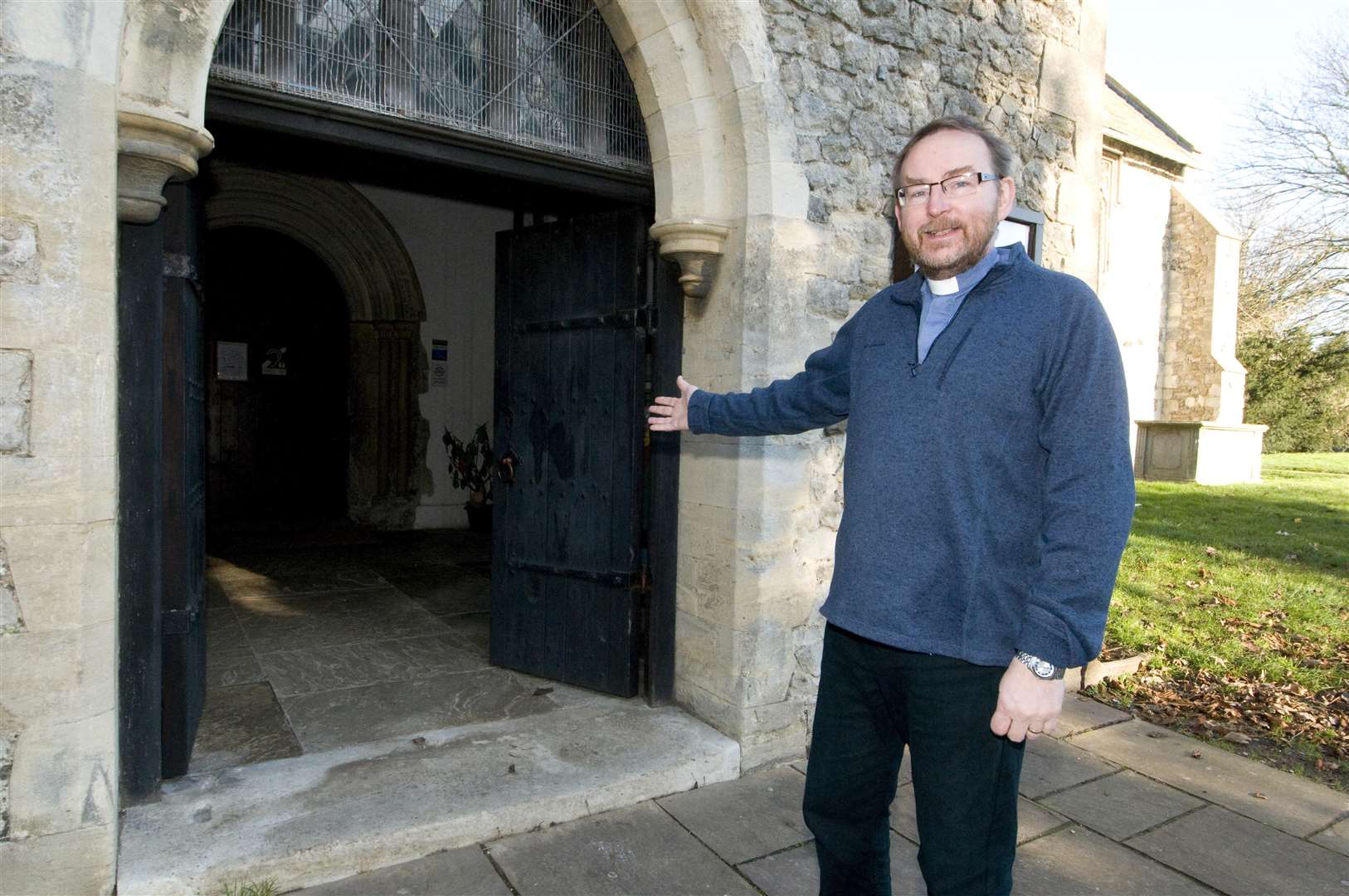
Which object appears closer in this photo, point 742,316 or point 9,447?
point 9,447

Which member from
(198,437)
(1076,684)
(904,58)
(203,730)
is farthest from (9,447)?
(1076,684)

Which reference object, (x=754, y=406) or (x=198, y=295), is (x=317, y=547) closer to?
(x=198, y=295)

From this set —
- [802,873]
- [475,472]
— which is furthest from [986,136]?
[475,472]

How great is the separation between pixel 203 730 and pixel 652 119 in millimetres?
2860

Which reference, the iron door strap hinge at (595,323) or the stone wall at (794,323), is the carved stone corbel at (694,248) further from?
the iron door strap hinge at (595,323)

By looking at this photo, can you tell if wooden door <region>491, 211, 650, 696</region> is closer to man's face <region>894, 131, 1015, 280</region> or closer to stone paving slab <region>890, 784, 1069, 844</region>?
stone paving slab <region>890, 784, 1069, 844</region>

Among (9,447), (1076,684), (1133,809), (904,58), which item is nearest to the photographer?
(9,447)

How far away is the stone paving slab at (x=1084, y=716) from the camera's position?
12.2 ft

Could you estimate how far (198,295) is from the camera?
299cm

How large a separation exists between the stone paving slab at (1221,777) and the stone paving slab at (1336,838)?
0.09 feet

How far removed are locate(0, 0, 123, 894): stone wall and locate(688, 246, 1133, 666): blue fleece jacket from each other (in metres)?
1.84

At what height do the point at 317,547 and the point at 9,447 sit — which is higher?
the point at 9,447

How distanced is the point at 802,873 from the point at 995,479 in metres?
1.55

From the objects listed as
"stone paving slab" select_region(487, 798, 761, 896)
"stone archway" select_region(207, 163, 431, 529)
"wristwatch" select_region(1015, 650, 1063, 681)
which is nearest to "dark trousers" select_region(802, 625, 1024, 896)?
"wristwatch" select_region(1015, 650, 1063, 681)
